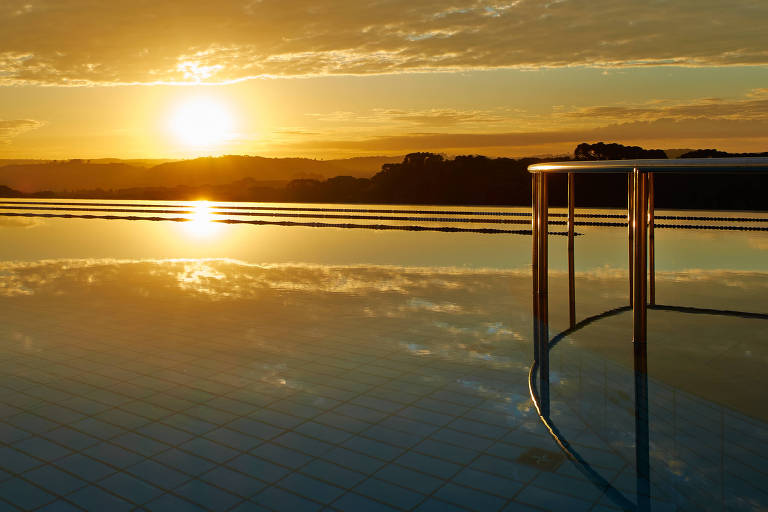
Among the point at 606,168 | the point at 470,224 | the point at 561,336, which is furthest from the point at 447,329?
the point at 470,224

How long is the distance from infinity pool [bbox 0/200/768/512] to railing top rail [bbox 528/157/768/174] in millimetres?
1186

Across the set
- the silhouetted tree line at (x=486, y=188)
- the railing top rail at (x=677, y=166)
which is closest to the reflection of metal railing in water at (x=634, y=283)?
the railing top rail at (x=677, y=166)

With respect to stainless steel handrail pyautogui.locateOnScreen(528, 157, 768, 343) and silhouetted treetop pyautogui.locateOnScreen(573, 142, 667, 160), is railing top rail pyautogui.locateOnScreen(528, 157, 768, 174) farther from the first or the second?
silhouetted treetop pyautogui.locateOnScreen(573, 142, 667, 160)

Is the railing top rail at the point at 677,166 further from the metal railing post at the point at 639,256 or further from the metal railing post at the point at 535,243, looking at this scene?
the metal railing post at the point at 535,243

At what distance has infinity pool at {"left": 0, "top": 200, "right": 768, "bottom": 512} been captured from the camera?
2689 mm

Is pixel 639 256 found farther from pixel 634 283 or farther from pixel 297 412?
pixel 297 412

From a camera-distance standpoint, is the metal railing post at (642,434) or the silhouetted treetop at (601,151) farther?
the silhouetted treetop at (601,151)

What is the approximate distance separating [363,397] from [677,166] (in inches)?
79.1

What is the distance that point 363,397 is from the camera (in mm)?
3811

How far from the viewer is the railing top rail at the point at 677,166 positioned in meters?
2.42

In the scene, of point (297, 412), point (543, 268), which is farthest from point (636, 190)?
point (297, 412)

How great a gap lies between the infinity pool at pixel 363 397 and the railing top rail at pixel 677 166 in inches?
46.7

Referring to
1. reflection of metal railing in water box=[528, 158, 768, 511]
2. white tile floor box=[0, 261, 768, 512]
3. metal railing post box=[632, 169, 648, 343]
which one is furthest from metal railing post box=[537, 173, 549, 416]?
metal railing post box=[632, 169, 648, 343]

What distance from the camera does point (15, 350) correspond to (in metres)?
4.91
